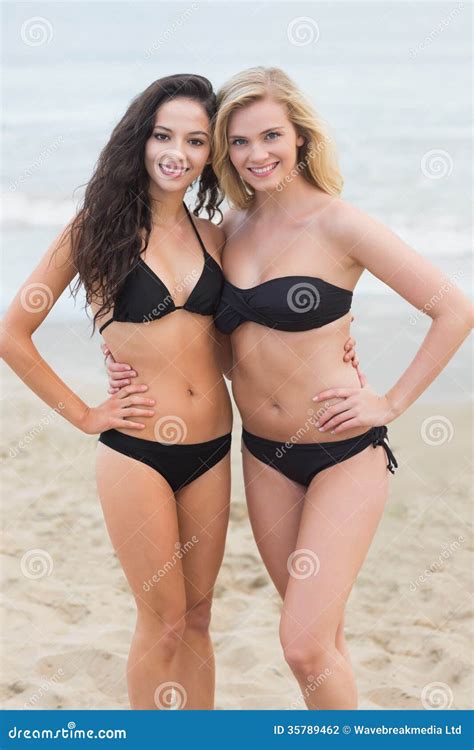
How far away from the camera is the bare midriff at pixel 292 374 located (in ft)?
10.6

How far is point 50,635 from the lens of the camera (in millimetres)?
4891

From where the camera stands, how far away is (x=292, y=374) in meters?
3.25

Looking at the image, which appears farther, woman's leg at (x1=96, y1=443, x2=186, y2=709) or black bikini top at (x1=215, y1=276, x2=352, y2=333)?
woman's leg at (x1=96, y1=443, x2=186, y2=709)

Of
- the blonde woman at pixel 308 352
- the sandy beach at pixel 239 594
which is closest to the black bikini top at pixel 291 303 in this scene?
the blonde woman at pixel 308 352

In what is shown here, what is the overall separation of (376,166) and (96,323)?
12.1 metres

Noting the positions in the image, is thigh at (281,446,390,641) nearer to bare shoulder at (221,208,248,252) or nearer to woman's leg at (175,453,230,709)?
woman's leg at (175,453,230,709)

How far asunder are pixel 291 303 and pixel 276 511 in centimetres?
78

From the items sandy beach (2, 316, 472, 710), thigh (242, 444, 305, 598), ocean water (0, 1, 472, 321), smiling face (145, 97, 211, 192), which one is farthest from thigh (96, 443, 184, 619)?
ocean water (0, 1, 472, 321)

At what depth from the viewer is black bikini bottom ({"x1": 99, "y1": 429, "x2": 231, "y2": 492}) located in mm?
3330

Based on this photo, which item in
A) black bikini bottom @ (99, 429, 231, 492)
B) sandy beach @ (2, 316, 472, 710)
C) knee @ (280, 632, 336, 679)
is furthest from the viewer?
sandy beach @ (2, 316, 472, 710)

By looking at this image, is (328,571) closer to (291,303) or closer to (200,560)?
(200,560)

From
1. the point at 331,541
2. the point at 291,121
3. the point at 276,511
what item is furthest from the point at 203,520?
the point at 291,121

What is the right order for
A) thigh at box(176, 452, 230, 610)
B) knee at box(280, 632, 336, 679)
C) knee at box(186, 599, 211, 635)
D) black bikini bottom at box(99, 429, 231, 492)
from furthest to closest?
knee at box(186, 599, 211, 635) < thigh at box(176, 452, 230, 610) < black bikini bottom at box(99, 429, 231, 492) < knee at box(280, 632, 336, 679)

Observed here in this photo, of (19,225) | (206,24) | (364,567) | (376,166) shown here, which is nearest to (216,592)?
(364,567)
